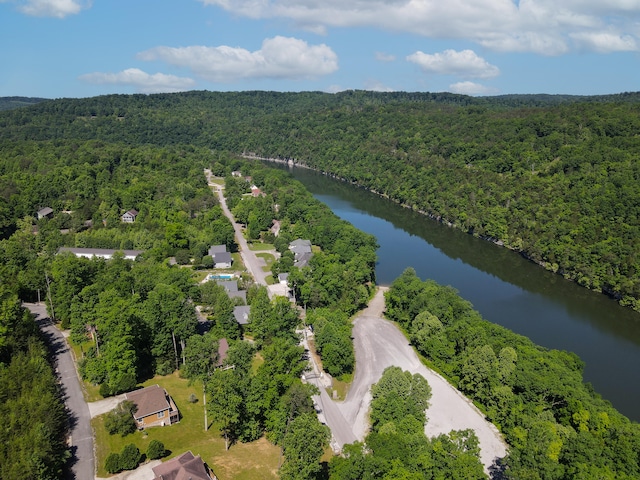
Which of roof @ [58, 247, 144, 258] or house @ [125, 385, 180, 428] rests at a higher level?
roof @ [58, 247, 144, 258]

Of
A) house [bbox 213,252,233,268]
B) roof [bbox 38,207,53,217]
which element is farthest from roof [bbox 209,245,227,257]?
roof [bbox 38,207,53,217]

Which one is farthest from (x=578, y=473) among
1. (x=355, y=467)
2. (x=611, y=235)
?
(x=611, y=235)

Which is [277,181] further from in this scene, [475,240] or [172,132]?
[172,132]

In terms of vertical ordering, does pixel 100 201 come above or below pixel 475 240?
above

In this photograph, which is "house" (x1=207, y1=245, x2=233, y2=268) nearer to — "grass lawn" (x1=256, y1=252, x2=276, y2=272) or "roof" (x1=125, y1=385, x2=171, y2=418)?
"grass lawn" (x1=256, y1=252, x2=276, y2=272)

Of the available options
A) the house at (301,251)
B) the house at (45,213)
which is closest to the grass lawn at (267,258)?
the house at (301,251)

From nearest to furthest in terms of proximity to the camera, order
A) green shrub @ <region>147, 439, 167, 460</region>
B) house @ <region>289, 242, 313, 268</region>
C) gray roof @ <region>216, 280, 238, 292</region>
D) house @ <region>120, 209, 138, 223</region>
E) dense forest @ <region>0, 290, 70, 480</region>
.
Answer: dense forest @ <region>0, 290, 70, 480</region>
green shrub @ <region>147, 439, 167, 460</region>
gray roof @ <region>216, 280, 238, 292</region>
house @ <region>289, 242, 313, 268</region>
house @ <region>120, 209, 138, 223</region>

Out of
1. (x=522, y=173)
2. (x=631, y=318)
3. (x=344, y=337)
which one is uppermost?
(x=522, y=173)
